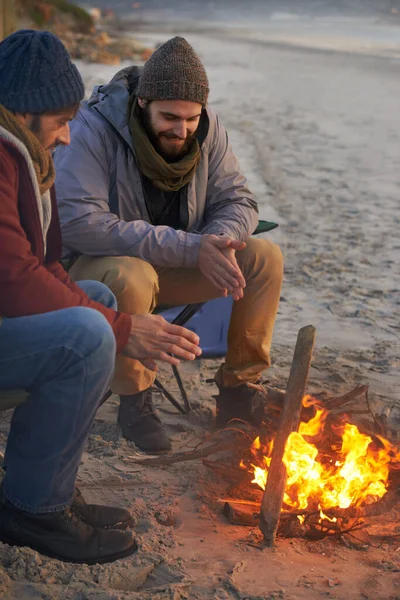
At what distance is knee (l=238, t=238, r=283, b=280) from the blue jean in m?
1.46

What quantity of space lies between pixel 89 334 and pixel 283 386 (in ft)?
7.06

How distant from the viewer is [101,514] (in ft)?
9.70

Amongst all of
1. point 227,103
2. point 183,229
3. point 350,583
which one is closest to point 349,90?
point 227,103

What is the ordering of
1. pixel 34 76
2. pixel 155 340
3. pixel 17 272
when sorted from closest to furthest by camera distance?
pixel 17 272, pixel 34 76, pixel 155 340

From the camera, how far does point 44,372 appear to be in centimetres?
253

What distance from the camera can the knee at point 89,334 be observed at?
252cm

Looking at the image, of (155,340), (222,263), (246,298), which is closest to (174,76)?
(222,263)

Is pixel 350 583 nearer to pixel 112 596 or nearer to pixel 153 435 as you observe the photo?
pixel 112 596

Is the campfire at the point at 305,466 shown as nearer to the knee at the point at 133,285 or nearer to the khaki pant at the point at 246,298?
the khaki pant at the point at 246,298

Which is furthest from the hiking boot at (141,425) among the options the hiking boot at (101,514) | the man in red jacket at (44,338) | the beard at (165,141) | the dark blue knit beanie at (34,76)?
the dark blue knit beanie at (34,76)

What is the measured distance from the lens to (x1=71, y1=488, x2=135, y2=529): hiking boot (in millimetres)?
2886

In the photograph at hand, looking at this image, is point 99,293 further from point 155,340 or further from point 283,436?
point 283,436

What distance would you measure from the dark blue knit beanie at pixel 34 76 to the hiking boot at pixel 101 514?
4.25 feet

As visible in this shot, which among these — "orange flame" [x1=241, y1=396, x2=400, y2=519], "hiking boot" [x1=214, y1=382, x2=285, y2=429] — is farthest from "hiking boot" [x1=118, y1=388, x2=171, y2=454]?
"orange flame" [x1=241, y1=396, x2=400, y2=519]
